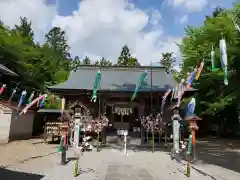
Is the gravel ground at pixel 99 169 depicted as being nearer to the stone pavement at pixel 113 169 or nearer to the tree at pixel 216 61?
the stone pavement at pixel 113 169

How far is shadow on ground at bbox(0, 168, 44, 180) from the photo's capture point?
6.75 m

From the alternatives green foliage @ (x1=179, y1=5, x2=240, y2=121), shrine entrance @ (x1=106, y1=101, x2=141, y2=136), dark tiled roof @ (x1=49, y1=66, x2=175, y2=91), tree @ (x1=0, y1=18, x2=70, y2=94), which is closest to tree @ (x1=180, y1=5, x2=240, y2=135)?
green foliage @ (x1=179, y1=5, x2=240, y2=121)

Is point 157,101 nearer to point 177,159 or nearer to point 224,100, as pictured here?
point 177,159

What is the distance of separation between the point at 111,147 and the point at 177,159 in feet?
15.4

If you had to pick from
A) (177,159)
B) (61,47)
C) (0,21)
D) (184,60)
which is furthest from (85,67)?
(61,47)

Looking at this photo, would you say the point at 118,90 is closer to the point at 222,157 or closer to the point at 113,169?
the point at 113,169

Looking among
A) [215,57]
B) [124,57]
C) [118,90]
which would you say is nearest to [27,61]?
[118,90]

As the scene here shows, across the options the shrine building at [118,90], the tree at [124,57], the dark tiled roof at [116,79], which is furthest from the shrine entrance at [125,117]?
the tree at [124,57]

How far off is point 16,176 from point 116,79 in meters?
12.1

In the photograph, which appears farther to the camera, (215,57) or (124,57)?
(124,57)

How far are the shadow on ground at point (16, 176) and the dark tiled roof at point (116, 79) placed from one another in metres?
7.98

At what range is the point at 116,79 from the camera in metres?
18.2

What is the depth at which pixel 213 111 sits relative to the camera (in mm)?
20641

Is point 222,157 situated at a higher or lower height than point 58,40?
lower
